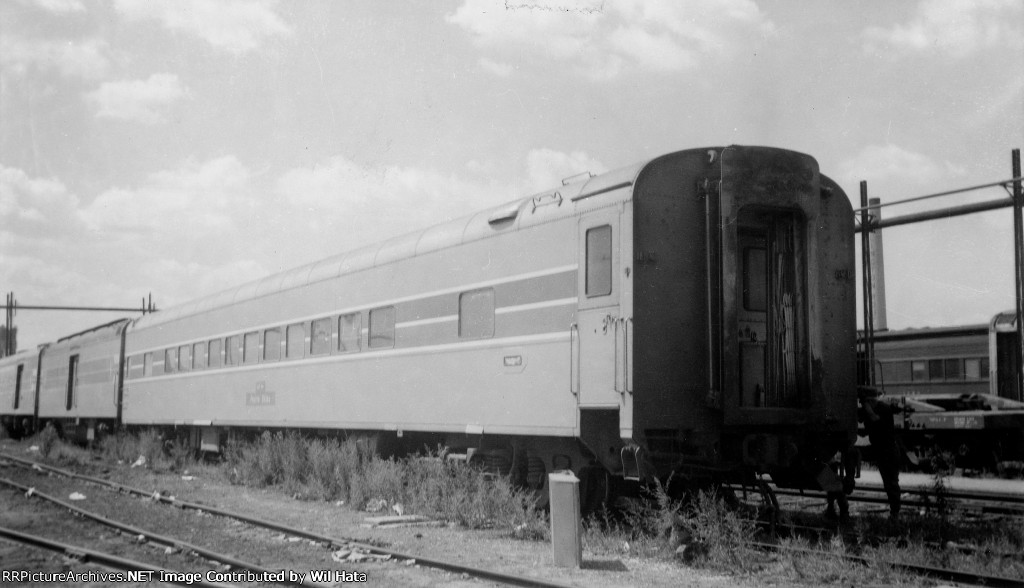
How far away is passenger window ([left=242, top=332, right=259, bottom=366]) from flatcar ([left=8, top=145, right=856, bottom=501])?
5.47m

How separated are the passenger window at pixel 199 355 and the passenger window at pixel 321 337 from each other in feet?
18.3

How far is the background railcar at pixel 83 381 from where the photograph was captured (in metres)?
24.6

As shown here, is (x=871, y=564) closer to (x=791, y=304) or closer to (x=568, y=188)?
(x=791, y=304)

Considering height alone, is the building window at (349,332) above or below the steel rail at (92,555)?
above

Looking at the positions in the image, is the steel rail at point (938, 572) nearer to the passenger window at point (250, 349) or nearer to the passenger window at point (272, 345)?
the passenger window at point (272, 345)

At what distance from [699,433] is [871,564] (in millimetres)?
1986

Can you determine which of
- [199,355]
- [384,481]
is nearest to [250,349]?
[199,355]

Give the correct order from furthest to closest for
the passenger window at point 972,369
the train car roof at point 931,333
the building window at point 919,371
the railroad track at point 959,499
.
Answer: the building window at point 919,371 < the passenger window at point 972,369 < the train car roof at point 931,333 < the railroad track at point 959,499

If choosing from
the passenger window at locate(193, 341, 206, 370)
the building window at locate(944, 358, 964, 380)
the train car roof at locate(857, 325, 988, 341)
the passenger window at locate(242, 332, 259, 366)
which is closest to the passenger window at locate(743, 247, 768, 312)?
the passenger window at locate(242, 332, 259, 366)

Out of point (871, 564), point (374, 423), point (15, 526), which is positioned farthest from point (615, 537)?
point (15, 526)

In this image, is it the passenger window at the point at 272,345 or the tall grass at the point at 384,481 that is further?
the passenger window at the point at 272,345

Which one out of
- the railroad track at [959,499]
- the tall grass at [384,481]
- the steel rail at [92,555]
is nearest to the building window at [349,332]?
the tall grass at [384,481]

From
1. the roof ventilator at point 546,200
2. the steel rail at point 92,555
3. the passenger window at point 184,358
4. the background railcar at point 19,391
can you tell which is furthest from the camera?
the background railcar at point 19,391

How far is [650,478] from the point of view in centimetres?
Answer: 879
